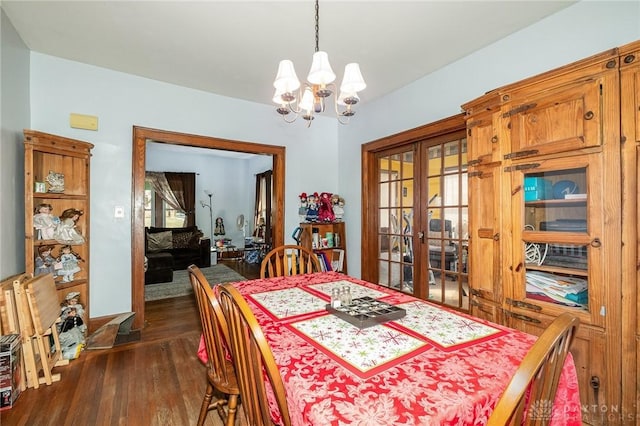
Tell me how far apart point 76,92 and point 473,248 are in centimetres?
372

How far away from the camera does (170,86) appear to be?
3154mm

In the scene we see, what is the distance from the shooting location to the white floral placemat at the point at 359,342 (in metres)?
0.92

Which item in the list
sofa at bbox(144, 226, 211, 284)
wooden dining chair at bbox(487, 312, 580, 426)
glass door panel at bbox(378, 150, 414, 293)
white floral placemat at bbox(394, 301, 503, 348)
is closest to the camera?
wooden dining chair at bbox(487, 312, 580, 426)

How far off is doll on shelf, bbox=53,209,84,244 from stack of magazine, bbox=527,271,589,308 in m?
3.47

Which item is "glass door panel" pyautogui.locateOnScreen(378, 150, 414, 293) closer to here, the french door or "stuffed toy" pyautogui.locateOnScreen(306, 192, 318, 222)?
the french door

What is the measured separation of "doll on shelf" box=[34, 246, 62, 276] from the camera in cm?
240

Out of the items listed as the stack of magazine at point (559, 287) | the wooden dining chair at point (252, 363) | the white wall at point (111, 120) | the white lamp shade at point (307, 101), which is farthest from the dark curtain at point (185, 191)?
the stack of magazine at point (559, 287)

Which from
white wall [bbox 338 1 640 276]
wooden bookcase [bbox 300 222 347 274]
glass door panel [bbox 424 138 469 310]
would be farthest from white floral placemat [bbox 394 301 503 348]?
wooden bookcase [bbox 300 222 347 274]

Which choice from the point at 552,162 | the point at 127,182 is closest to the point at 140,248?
the point at 127,182

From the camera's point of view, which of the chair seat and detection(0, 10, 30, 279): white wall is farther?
detection(0, 10, 30, 279): white wall

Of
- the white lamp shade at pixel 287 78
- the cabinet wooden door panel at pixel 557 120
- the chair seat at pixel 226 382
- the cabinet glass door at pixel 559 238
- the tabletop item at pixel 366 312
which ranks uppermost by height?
the white lamp shade at pixel 287 78

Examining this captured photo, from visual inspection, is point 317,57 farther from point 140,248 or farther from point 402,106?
point 140,248

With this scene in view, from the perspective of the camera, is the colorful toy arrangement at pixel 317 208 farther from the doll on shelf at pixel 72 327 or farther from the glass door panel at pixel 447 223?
the doll on shelf at pixel 72 327

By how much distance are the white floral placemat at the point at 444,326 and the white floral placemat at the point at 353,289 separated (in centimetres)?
31
